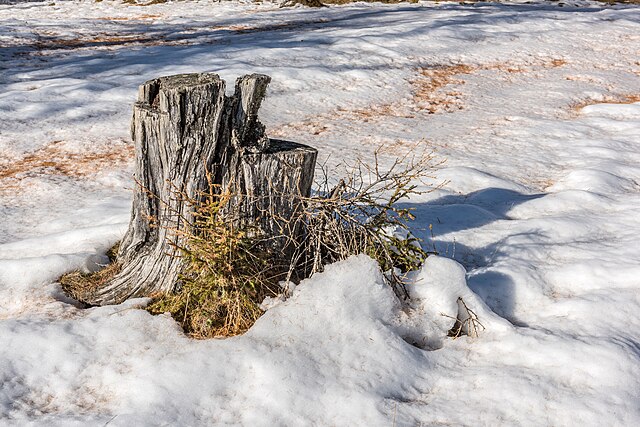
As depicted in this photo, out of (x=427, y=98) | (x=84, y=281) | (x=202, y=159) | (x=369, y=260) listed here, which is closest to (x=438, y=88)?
(x=427, y=98)

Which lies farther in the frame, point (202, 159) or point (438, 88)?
point (438, 88)

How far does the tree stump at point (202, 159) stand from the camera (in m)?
2.88

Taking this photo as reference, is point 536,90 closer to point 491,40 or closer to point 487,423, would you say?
point 491,40

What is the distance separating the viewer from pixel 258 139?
9.95 ft

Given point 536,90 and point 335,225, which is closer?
point 335,225

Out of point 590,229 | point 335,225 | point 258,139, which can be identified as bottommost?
point 590,229

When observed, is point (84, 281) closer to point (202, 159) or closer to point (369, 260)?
point (202, 159)

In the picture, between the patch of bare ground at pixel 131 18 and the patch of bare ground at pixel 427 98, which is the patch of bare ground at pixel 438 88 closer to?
the patch of bare ground at pixel 427 98

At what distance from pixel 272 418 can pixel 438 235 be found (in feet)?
6.73

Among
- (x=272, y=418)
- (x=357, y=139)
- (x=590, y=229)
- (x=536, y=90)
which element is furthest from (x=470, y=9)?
(x=272, y=418)

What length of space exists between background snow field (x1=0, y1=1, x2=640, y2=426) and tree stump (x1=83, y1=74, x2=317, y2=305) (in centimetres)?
43

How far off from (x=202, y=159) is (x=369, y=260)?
1.01 m

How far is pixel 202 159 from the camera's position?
2945 millimetres

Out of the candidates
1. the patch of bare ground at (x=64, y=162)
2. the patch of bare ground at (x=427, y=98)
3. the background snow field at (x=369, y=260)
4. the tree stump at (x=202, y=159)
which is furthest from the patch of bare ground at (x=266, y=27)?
the tree stump at (x=202, y=159)
